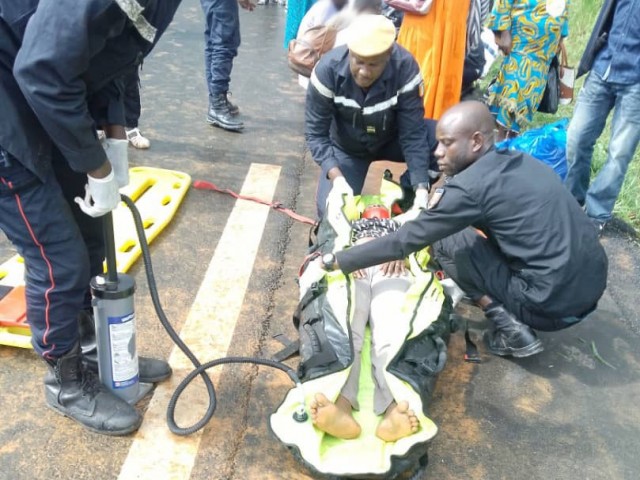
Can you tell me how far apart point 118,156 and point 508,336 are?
6.82 ft

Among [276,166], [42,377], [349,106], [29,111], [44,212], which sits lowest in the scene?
[276,166]

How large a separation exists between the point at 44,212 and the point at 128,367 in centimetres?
72

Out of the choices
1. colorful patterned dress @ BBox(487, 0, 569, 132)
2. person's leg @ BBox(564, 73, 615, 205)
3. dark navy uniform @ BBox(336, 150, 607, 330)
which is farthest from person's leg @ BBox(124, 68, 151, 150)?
person's leg @ BBox(564, 73, 615, 205)

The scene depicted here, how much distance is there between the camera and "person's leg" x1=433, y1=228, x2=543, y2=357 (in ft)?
10.1

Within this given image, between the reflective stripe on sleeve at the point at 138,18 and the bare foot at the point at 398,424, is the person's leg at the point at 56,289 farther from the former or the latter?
the bare foot at the point at 398,424

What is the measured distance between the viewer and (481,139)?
2902mm

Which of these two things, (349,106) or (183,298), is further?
(349,106)

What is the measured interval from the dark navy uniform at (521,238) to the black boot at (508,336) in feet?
0.18

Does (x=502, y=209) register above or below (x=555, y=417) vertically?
above

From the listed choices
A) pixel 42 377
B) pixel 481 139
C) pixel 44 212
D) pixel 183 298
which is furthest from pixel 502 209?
pixel 42 377

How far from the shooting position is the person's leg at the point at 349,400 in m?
2.23

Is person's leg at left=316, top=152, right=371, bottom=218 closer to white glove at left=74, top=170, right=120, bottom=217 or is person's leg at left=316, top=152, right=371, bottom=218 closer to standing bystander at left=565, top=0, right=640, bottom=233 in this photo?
standing bystander at left=565, top=0, right=640, bottom=233

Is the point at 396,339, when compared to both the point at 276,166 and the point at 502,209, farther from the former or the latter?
the point at 276,166

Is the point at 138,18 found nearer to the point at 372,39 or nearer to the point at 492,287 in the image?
the point at 372,39
